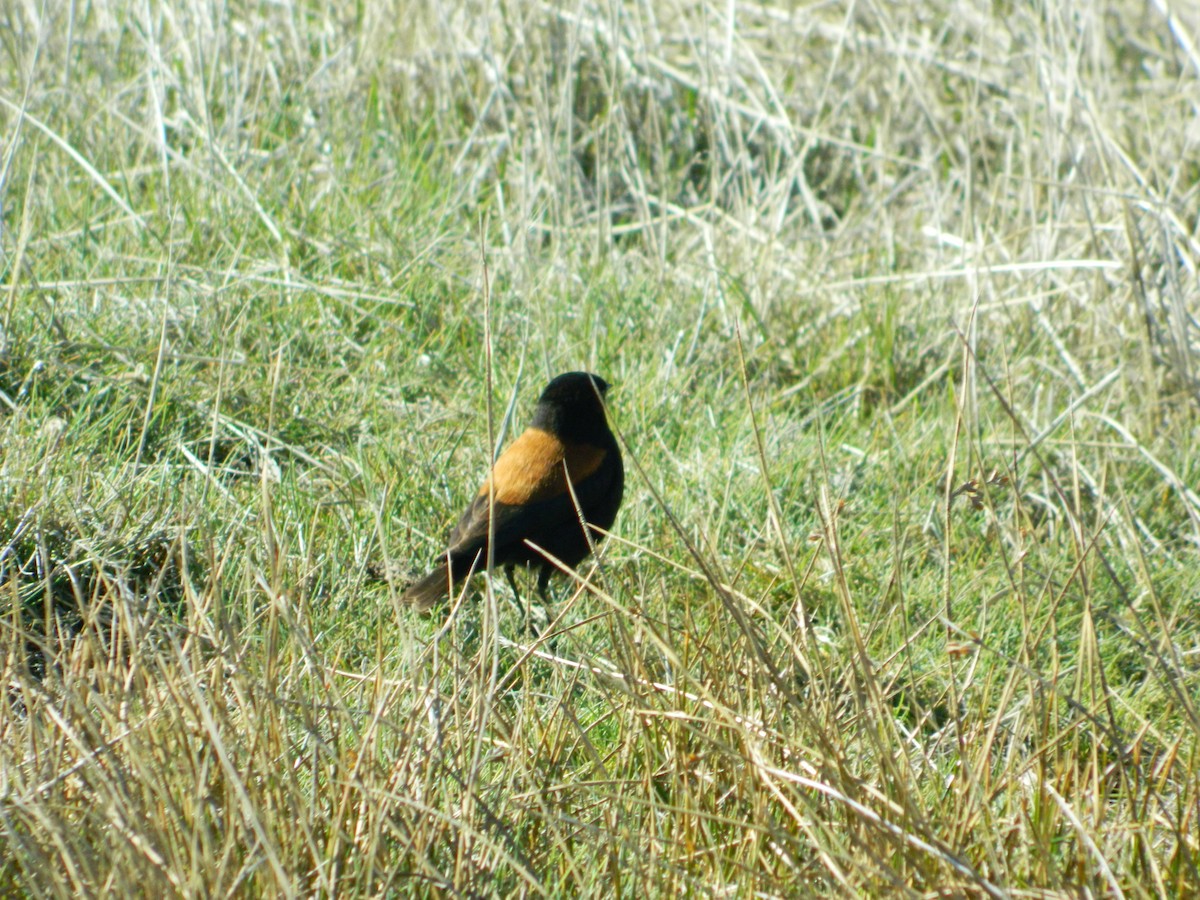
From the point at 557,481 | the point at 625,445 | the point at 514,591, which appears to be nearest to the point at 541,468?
the point at 557,481

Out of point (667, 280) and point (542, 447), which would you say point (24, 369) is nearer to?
point (542, 447)

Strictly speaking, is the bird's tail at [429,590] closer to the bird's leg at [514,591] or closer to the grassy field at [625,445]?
the grassy field at [625,445]

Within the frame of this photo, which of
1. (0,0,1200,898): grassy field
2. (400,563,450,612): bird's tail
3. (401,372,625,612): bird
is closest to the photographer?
(0,0,1200,898): grassy field

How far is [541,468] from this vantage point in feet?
13.0

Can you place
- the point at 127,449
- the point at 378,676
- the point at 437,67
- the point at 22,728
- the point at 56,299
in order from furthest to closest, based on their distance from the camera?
the point at 437,67 < the point at 56,299 < the point at 127,449 < the point at 22,728 < the point at 378,676

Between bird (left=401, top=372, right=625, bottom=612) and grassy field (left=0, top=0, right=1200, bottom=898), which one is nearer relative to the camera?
grassy field (left=0, top=0, right=1200, bottom=898)

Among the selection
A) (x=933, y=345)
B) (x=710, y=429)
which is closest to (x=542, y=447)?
(x=710, y=429)

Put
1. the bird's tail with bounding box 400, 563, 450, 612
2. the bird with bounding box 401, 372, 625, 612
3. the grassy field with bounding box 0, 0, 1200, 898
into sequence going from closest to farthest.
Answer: the grassy field with bounding box 0, 0, 1200, 898 → the bird's tail with bounding box 400, 563, 450, 612 → the bird with bounding box 401, 372, 625, 612

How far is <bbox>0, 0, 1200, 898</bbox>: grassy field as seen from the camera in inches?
91.2

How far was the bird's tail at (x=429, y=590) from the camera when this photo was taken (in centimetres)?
363

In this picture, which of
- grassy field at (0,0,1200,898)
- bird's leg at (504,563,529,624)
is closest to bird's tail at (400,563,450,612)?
grassy field at (0,0,1200,898)

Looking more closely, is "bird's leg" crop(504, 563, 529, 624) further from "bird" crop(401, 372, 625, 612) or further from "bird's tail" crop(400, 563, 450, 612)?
"bird's tail" crop(400, 563, 450, 612)

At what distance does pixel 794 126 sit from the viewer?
6.51 m

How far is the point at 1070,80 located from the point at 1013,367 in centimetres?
134
